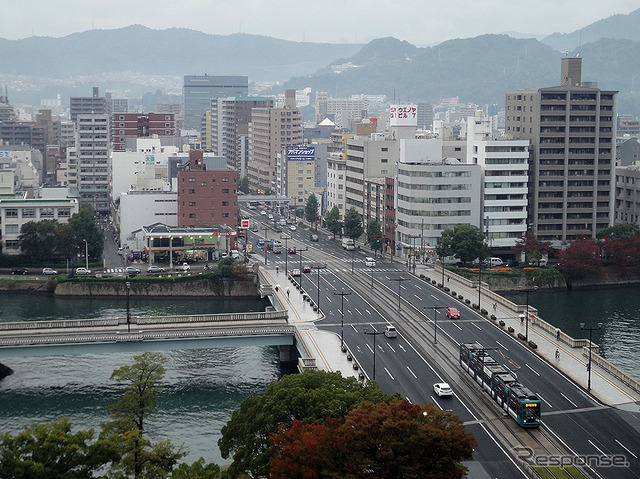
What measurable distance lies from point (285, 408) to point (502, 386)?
1051 cm

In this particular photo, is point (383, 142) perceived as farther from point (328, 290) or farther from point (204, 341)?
point (204, 341)

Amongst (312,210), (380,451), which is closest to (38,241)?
(312,210)

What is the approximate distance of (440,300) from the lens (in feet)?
189

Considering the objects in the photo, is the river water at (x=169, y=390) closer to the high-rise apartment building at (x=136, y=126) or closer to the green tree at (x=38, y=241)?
the green tree at (x=38, y=241)

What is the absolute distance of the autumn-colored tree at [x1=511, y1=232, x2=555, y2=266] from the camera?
240ft

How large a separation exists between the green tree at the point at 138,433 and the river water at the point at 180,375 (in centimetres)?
258

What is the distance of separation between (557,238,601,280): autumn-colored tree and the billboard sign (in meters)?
19.4

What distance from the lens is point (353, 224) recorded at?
8294 cm

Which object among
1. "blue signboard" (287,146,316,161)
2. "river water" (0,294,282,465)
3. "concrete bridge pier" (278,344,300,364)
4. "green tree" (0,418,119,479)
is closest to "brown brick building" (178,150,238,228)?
"river water" (0,294,282,465)

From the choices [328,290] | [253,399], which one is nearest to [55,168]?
[328,290]

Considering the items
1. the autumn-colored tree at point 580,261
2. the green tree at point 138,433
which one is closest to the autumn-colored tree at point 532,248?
the autumn-colored tree at point 580,261

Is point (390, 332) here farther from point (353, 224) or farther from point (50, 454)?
point (353, 224)

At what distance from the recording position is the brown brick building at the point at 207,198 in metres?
79.2

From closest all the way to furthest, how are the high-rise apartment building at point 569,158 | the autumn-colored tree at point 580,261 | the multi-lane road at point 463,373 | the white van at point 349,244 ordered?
the multi-lane road at point 463,373 → the autumn-colored tree at point 580,261 → the high-rise apartment building at point 569,158 → the white van at point 349,244
